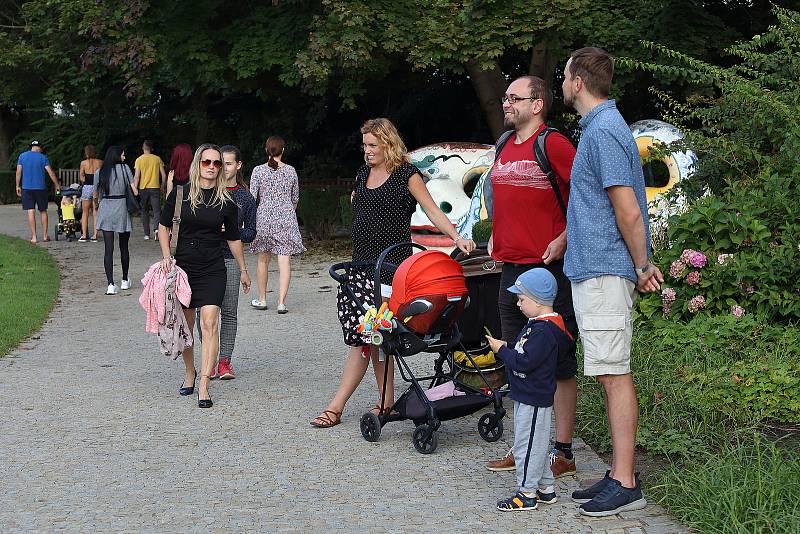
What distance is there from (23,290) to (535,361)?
9830 mm

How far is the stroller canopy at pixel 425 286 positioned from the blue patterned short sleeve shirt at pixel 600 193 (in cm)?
123

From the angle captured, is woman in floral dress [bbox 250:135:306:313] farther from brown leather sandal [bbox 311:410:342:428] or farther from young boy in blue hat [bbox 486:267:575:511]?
young boy in blue hat [bbox 486:267:575:511]

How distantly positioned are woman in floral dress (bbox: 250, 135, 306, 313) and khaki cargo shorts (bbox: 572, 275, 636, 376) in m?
7.12

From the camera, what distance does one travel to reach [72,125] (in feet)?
107

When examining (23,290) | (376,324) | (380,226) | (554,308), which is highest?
(380,226)

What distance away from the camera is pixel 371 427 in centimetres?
645

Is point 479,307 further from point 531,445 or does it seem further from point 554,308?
point 531,445

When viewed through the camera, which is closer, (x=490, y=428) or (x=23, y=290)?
(x=490, y=428)

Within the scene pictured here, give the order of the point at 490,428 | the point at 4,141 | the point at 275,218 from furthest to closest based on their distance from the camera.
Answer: the point at 4,141 < the point at 275,218 < the point at 490,428

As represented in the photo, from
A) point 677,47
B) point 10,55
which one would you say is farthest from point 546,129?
point 10,55

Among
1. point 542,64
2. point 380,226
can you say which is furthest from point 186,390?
point 542,64

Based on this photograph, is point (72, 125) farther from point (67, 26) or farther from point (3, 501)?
point (3, 501)

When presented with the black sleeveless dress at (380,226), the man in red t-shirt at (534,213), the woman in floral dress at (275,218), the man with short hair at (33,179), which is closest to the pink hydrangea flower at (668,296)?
the black sleeveless dress at (380,226)

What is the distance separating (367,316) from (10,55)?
25044 mm
